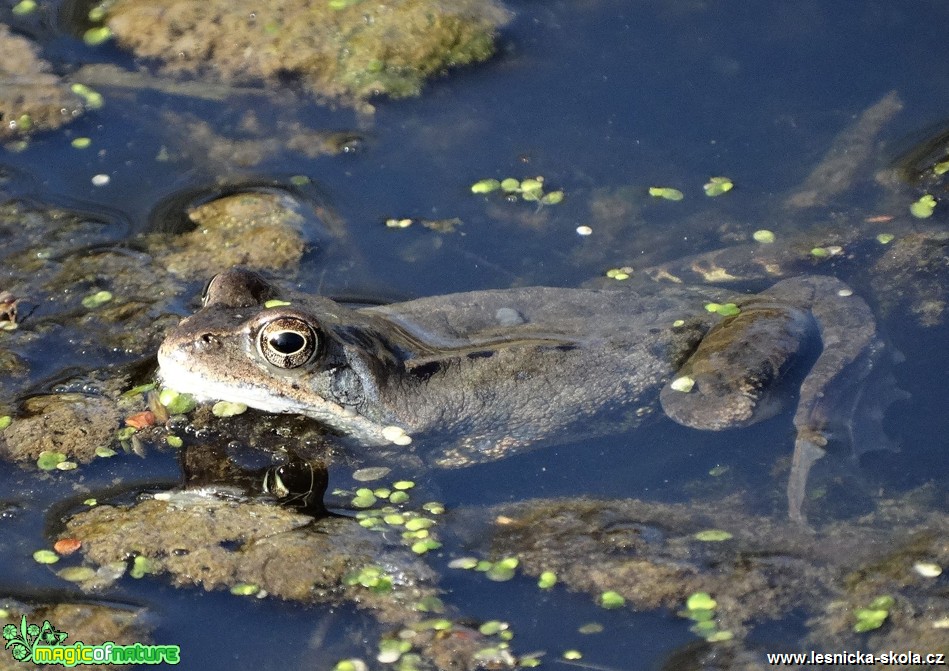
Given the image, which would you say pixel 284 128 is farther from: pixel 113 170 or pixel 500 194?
pixel 500 194

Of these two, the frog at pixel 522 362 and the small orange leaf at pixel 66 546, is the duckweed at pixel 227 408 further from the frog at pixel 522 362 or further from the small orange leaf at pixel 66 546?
the small orange leaf at pixel 66 546

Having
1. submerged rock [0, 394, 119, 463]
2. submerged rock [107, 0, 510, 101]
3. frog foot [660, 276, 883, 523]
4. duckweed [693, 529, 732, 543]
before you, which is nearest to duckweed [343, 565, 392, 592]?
duckweed [693, 529, 732, 543]

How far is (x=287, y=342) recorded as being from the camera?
18.2ft

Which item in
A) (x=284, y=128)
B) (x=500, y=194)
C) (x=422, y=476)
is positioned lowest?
(x=422, y=476)

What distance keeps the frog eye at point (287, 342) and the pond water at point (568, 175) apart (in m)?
0.77

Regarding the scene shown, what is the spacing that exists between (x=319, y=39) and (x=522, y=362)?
12.8 ft

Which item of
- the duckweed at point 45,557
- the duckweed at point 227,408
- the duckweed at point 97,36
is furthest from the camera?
the duckweed at point 97,36

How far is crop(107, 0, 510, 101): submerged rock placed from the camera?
843 cm

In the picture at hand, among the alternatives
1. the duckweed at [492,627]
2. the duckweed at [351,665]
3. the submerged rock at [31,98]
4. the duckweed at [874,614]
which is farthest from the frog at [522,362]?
the submerged rock at [31,98]

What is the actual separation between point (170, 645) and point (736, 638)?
265 cm

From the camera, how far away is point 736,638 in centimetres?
477

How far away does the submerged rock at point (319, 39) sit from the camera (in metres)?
8.43

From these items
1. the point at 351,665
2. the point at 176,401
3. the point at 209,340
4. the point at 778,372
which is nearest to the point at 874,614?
the point at 778,372

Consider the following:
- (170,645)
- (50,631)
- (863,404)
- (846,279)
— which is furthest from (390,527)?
(846,279)
